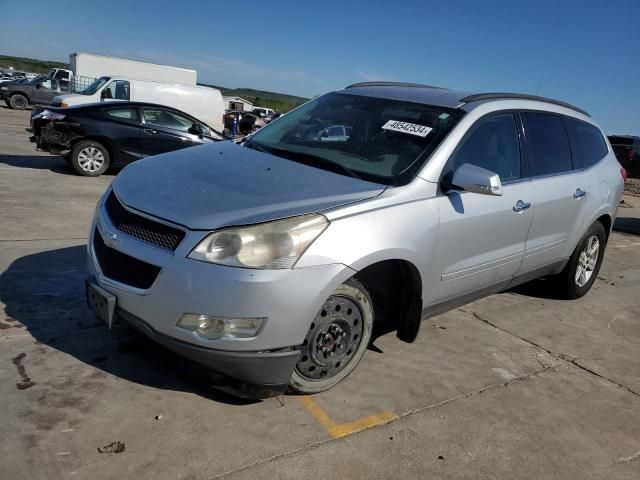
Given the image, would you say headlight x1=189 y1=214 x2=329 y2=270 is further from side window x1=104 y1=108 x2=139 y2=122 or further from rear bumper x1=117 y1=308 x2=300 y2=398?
side window x1=104 y1=108 x2=139 y2=122

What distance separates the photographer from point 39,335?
11.6 ft

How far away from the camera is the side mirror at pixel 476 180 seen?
332 centimetres

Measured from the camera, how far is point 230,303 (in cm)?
263

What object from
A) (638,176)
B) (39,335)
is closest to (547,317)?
(39,335)

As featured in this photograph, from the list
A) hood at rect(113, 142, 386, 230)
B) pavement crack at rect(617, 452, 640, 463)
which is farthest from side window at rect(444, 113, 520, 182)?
pavement crack at rect(617, 452, 640, 463)

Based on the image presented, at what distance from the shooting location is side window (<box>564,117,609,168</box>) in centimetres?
497

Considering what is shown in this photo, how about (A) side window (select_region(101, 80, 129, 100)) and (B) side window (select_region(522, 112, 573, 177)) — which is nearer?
(B) side window (select_region(522, 112, 573, 177))

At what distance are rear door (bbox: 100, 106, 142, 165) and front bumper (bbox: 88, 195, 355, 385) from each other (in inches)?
311

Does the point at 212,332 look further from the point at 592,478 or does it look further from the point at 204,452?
the point at 592,478

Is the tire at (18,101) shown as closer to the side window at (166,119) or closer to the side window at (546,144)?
the side window at (166,119)

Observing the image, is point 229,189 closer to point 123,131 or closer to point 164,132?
point 123,131

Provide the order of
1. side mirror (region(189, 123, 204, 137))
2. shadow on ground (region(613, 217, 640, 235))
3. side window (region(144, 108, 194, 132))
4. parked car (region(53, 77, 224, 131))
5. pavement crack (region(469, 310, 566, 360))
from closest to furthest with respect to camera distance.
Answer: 1. pavement crack (region(469, 310, 566, 360))
2. side window (region(144, 108, 194, 132))
3. shadow on ground (region(613, 217, 640, 235))
4. side mirror (region(189, 123, 204, 137))
5. parked car (region(53, 77, 224, 131))

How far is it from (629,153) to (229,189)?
2110 cm

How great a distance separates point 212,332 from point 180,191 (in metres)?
0.81
